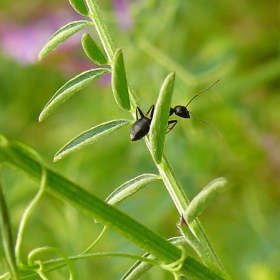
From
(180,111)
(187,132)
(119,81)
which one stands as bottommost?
(187,132)

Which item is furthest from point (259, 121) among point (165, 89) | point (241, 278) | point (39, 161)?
point (39, 161)

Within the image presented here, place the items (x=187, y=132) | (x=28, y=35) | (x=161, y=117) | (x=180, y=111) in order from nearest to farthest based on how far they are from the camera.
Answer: (x=161, y=117)
(x=180, y=111)
(x=187, y=132)
(x=28, y=35)

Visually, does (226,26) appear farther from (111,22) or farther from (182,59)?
(111,22)

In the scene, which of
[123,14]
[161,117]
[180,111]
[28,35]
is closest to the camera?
[161,117]

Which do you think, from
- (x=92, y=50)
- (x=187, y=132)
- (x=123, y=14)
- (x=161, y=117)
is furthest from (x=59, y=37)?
(x=123, y=14)

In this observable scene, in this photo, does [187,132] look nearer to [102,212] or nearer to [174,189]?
[174,189]

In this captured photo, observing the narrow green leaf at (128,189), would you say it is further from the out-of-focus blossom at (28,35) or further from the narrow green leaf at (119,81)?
the out-of-focus blossom at (28,35)
